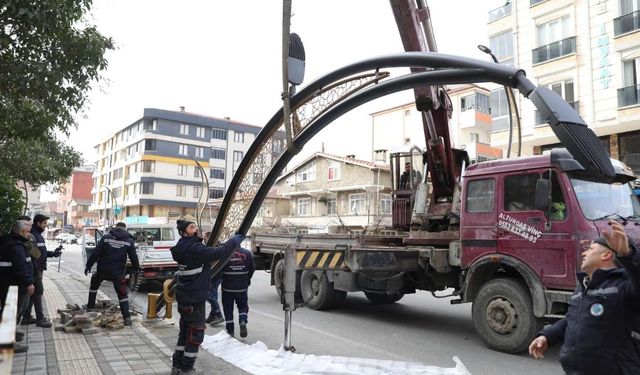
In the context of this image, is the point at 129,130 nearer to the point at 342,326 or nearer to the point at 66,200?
the point at 66,200

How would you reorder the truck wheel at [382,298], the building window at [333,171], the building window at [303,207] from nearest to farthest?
1. the truck wheel at [382,298]
2. the building window at [333,171]
3. the building window at [303,207]

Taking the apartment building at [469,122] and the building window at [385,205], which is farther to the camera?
the apartment building at [469,122]

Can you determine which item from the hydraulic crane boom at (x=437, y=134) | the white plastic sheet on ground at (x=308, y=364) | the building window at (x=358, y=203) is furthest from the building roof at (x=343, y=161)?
the white plastic sheet on ground at (x=308, y=364)

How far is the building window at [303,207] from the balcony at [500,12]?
68.4ft

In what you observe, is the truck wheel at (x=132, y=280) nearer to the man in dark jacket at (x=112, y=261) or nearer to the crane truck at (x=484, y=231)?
the man in dark jacket at (x=112, y=261)

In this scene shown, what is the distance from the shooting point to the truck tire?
632cm

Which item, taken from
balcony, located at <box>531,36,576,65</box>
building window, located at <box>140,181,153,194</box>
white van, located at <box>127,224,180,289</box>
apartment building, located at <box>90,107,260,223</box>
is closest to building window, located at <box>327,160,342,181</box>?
balcony, located at <box>531,36,576,65</box>

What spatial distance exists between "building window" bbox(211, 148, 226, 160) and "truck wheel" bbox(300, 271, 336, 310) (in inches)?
2245

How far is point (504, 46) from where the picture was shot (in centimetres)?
2286

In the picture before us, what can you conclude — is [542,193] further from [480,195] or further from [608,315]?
[608,315]

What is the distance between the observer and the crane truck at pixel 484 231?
6.12m

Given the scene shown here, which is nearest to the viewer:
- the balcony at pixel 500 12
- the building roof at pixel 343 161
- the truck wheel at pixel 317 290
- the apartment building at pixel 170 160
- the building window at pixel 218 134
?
the truck wheel at pixel 317 290

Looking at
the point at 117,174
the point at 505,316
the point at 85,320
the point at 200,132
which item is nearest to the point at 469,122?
the point at 505,316

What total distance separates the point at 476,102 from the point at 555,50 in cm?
1364
